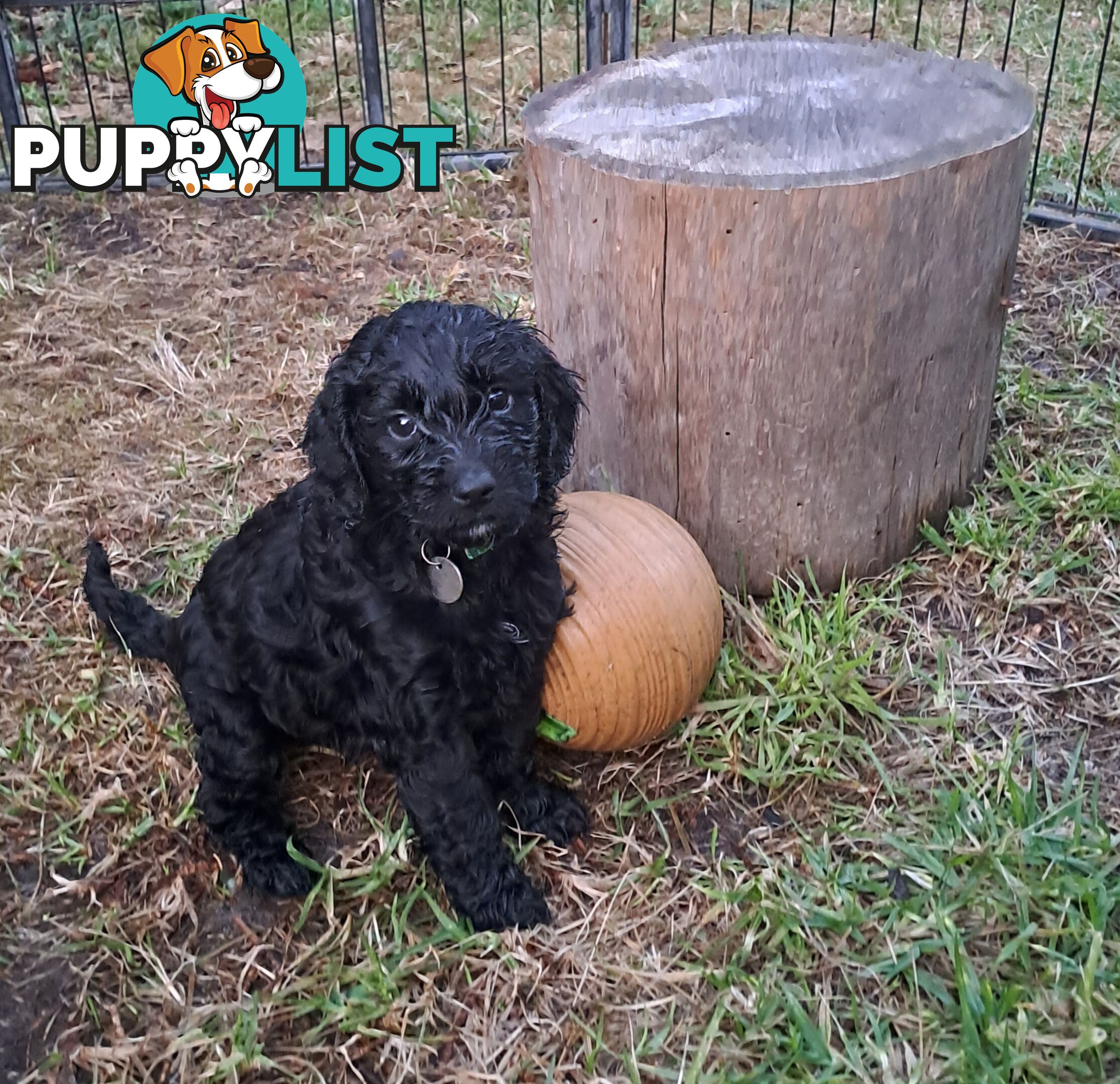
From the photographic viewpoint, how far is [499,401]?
2.32 m

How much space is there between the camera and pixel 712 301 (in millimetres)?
2902

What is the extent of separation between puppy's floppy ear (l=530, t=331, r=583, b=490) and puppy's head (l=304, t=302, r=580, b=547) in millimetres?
25

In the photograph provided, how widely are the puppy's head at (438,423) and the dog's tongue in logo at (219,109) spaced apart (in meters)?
4.73

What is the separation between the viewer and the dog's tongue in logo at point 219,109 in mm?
6422

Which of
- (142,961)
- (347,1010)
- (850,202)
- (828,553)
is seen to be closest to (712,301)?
(850,202)

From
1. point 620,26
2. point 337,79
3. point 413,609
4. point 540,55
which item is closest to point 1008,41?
point 620,26

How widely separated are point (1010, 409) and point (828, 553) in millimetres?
1232

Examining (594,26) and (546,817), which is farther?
(594,26)

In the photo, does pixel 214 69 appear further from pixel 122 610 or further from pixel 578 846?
pixel 578 846

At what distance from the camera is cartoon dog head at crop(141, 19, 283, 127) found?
6508mm

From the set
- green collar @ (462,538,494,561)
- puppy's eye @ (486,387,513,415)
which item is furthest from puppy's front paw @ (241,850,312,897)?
puppy's eye @ (486,387,513,415)

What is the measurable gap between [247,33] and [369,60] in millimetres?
1596

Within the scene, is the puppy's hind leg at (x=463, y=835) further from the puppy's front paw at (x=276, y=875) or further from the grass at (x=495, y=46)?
the grass at (x=495, y=46)

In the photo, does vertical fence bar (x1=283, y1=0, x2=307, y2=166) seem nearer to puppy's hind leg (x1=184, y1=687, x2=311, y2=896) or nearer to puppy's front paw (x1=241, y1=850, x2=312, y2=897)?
puppy's hind leg (x1=184, y1=687, x2=311, y2=896)
